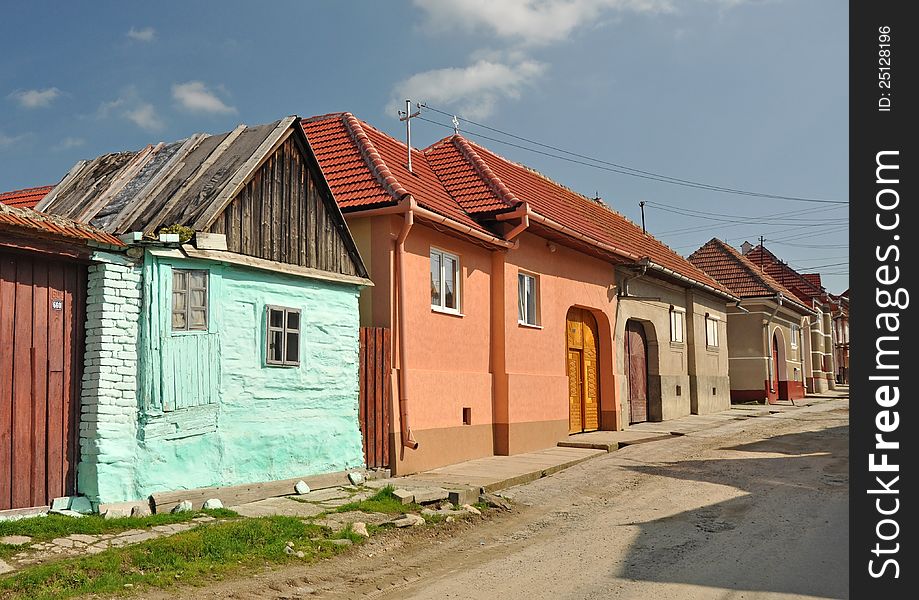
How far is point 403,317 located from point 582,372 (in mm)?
7549

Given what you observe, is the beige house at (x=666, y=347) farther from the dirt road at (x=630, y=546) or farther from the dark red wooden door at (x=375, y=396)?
the dark red wooden door at (x=375, y=396)

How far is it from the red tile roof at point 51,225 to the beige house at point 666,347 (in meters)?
13.9

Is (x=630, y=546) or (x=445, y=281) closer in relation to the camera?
(x=630, y=546)

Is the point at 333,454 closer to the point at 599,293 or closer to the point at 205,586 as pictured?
→ the point at 205,586

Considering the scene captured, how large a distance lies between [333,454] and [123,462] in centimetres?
347

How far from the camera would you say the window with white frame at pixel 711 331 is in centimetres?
2723

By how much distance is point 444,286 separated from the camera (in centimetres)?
1460

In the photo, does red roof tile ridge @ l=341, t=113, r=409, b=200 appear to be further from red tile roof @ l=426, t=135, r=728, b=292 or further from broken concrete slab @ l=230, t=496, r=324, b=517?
broken concrete slab @ l=230, t=496, r=324, b=517

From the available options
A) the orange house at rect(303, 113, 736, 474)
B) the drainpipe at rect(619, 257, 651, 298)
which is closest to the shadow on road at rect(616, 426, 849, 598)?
the orange house at rect(303, 113, 736, 474)

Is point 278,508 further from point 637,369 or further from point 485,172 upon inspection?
point 637,369

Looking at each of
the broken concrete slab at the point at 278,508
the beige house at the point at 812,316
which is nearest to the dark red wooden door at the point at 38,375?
the broken concrete slab at the point at 278,508

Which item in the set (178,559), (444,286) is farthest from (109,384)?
(444,286)
